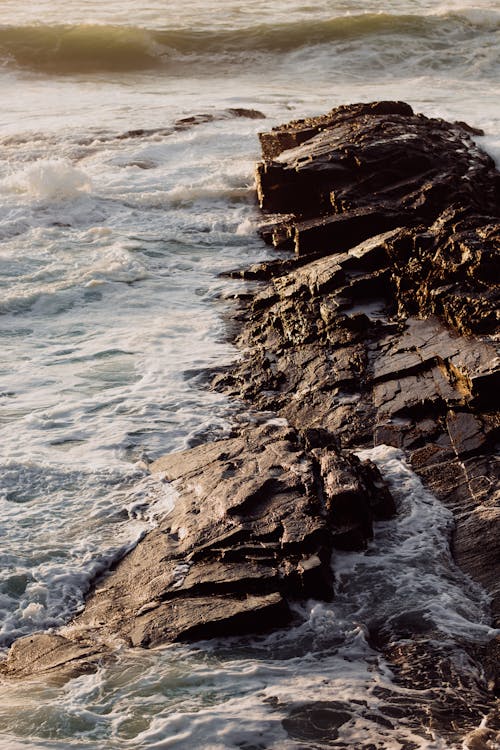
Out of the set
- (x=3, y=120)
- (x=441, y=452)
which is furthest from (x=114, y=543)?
(x=3, y=120)

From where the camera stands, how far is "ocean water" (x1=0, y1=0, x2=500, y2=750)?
5.21 meters

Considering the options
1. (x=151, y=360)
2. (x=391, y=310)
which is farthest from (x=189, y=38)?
(x=391, y=310)

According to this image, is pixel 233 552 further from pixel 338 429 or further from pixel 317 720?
pixel 338 429

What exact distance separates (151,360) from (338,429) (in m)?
2.73

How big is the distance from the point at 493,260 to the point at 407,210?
144 inches

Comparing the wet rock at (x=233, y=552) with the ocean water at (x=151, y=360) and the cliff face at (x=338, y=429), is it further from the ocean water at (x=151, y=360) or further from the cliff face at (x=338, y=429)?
the ocean water at (x=151, y=360)

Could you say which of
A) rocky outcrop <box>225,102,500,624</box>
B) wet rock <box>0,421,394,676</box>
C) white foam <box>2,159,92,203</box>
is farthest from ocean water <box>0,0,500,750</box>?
rocky outcrop <box>225,102,500,624</box>

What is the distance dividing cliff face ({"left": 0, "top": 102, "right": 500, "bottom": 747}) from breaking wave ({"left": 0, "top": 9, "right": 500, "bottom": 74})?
698 inches

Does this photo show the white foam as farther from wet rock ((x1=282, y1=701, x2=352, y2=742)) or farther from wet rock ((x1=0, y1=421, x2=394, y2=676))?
wet rock ((x1=282, y1=701, x2=352, y2=742))

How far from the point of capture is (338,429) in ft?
27.4

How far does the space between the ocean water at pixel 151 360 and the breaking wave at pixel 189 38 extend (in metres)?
0.48

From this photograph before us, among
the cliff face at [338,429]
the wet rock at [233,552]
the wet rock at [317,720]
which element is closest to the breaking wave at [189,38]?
the cliff face at [338,429]

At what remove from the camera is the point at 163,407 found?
29.7 ft

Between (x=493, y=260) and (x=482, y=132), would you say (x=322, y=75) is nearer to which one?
(x=482, y=132)
